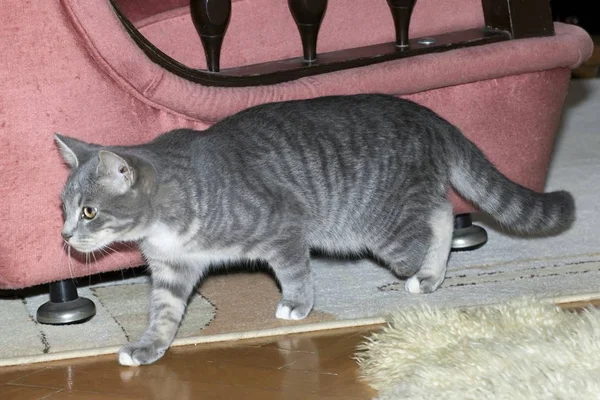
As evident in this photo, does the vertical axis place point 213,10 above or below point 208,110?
above

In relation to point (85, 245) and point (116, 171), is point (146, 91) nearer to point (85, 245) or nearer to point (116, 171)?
point (116, 171)

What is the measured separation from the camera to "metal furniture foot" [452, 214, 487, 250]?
9.28 feet

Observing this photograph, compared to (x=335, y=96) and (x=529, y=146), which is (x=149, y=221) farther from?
(x=529, y=146)

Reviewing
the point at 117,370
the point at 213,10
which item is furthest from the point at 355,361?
the point at 213,10

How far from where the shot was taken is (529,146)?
2705 millimetres

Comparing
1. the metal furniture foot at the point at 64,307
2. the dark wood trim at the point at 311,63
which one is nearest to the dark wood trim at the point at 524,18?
the dark wood trim at the point at 311,63

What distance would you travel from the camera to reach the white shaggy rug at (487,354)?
1761 millimetres

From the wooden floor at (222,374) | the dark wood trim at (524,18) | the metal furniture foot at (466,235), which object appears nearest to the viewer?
the wooden floor at (222,374)

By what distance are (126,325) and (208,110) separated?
0.56 m

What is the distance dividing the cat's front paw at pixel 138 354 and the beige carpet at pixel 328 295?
76mm

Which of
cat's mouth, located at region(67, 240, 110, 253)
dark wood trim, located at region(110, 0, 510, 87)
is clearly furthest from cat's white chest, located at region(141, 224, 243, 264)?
dark wood trim, located at region(110, 0, 510, 87)

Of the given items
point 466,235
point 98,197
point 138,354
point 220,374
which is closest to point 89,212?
point 98,197

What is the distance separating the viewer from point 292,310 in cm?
237

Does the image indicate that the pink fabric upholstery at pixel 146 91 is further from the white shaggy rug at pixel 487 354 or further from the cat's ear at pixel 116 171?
the white shaggy rug at pixel 487 354
